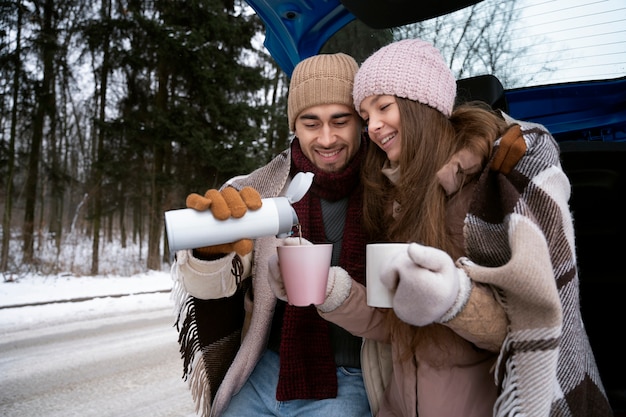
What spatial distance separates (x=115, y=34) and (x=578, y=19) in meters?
10.9

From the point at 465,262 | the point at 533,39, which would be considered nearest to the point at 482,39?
the point at 533,39

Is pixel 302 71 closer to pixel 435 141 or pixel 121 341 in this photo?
pixel 435 141

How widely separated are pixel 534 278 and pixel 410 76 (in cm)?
75

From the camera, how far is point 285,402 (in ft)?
4.78

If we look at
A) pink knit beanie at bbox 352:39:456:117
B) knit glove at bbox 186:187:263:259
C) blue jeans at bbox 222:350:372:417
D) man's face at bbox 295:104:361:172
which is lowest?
blue jeans at bbox 222:350:372:417

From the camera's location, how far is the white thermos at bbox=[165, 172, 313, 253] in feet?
3.37

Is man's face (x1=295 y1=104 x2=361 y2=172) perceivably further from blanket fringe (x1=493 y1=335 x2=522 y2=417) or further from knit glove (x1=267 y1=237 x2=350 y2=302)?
blanket fringe (x1=493 y1=335 x2=522 y2=417)

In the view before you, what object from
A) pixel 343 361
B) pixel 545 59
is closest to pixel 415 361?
pixel 343 361

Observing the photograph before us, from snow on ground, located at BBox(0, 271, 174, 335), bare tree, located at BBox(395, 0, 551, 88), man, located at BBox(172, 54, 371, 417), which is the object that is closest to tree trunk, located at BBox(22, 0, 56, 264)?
snow on ground, located at BBox(0, 271, 174, 335)

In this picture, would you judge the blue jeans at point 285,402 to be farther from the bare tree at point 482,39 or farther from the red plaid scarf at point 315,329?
the bare tree at point 482,39

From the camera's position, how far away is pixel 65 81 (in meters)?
10.9

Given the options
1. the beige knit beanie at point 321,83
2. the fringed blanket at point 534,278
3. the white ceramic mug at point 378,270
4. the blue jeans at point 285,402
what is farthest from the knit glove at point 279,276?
the beige knit beanie at point 321,83

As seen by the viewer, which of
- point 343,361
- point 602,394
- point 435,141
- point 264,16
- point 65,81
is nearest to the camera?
point 602,394

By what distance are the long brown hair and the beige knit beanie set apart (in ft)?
1.06
